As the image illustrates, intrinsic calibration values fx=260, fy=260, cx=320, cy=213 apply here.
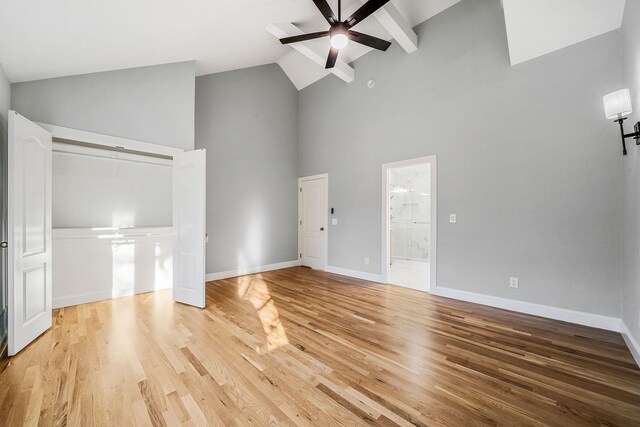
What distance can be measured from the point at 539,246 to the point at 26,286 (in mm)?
5460

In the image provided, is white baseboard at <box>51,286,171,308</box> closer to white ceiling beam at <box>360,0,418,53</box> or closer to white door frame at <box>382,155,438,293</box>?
white door frame at <box>382,155,438,293</box>

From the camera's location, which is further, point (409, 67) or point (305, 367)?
point (409, 67)

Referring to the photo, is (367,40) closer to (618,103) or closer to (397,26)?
(397,26)

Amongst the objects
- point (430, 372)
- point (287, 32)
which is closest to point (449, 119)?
point (287, 32)

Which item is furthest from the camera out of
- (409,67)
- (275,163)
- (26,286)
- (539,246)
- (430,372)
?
(275,163)

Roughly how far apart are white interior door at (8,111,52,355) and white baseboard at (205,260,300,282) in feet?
7.55

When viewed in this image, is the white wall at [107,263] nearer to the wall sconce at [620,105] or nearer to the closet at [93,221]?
the closet at [93,221]

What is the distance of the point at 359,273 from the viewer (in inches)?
201

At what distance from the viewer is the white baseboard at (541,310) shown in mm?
2775

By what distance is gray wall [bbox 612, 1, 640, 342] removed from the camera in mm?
2211

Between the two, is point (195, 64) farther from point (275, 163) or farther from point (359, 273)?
point (359, 273)

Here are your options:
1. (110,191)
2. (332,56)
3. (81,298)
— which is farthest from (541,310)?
(110,191)

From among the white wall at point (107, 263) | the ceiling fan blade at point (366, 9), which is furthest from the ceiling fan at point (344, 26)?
the white wall at point (107, 263)

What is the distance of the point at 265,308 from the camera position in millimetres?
3434
